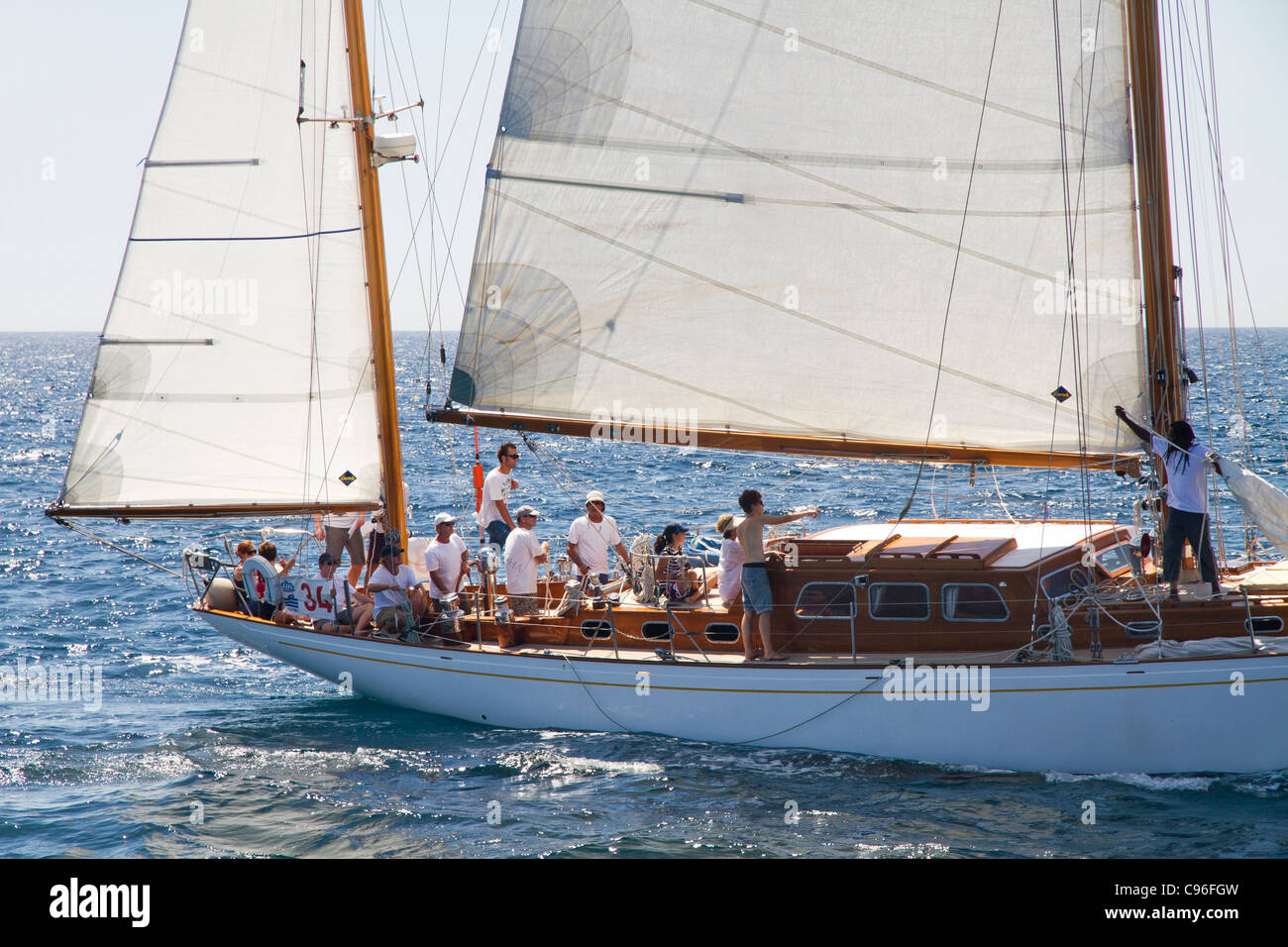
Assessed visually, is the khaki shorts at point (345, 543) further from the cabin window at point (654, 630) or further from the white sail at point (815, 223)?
the cabin window at point (654, 630)

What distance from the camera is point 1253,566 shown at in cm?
1270

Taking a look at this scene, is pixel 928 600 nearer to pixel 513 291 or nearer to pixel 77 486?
pixel 513 291

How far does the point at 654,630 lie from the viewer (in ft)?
41.3

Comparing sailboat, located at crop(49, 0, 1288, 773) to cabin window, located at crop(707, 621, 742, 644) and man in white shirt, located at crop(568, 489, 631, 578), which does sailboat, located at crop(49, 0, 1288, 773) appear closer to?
cabin window, located at crop(707, 621, 742, 644)

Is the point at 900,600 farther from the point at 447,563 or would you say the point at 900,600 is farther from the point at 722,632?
the point at 447,563

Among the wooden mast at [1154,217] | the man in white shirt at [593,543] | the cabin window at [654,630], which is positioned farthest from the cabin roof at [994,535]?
the man in white shirt at [593,543]

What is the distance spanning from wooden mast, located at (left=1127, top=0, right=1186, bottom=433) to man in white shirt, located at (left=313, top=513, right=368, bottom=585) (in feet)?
30.9

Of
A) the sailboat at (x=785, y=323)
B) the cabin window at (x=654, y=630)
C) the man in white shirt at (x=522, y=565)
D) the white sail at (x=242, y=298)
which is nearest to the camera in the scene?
the sailboat at (x=785, y=323)

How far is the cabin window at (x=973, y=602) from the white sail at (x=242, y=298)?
22.2ft

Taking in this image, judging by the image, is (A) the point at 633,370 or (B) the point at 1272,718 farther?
(A) the point at 633,370

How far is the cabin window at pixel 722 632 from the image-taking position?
1229cm

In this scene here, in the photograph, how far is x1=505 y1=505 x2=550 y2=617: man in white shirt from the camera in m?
12.9

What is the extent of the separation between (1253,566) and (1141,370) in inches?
120
